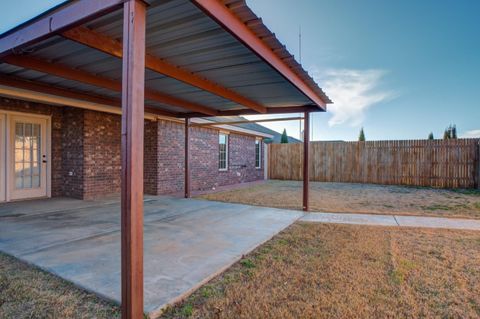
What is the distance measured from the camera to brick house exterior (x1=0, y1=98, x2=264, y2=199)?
7.36 meters

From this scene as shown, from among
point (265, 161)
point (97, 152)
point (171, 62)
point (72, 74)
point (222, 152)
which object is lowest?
point (265, 161)

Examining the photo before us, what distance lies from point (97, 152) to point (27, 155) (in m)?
1.69

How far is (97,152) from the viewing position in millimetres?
7684

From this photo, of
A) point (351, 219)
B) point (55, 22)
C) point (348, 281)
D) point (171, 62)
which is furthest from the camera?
point (351, 219)

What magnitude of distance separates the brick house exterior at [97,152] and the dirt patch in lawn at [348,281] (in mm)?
5700

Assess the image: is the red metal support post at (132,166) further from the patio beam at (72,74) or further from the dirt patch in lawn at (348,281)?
the patio beam at (72,74)

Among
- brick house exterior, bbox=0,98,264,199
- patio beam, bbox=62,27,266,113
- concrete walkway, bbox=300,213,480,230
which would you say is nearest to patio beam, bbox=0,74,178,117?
brick house exterior, bbox=0,98,264,199

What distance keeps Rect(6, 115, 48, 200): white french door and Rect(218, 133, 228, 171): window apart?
21.3 ft

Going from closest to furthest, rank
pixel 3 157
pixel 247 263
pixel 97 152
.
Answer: pixel 247 263, pixel 3 157, pixel 97 152

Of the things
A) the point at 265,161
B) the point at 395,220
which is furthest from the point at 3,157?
the point at 265,161

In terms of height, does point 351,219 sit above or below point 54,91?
below

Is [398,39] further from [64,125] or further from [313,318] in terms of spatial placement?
[64,125]

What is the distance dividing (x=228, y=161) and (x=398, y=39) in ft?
27.0

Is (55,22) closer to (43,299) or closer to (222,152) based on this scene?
(43,299)
